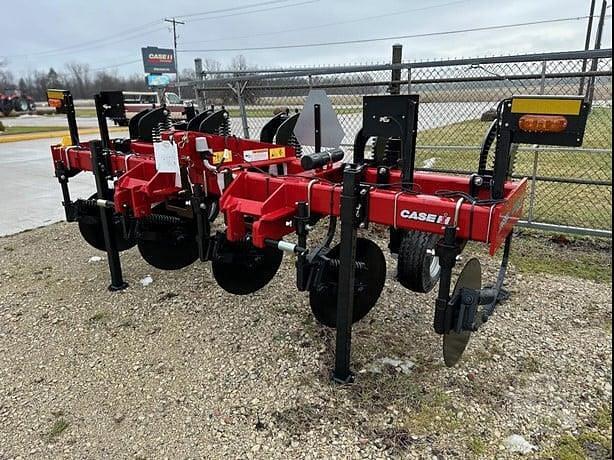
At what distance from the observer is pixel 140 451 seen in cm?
227

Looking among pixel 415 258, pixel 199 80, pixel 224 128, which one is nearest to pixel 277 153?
pixel 224 128

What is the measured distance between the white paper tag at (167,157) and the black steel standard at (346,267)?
47.3 inches

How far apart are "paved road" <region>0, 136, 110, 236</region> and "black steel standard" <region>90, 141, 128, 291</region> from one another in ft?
8.93

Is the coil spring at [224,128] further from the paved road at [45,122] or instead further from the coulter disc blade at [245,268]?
the paved road at [45,122]

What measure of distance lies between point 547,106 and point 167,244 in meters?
2.97

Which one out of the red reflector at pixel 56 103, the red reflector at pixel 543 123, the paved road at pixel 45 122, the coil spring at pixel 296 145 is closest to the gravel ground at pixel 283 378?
the coil spring at pixel 296 145

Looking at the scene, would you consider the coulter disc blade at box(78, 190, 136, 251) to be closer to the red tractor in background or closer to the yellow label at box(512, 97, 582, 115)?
the yellow label at box(512, 97, 582, 115)

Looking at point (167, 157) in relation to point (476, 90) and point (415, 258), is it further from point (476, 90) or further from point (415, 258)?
point (476, 90)

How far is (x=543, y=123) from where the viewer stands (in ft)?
6.67

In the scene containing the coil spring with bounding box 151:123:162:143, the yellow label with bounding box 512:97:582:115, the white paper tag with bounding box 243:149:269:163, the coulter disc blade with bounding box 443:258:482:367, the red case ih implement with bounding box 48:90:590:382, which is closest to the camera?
the yellow label with bounding box 512:97:582:115

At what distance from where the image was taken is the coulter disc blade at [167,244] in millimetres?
3766

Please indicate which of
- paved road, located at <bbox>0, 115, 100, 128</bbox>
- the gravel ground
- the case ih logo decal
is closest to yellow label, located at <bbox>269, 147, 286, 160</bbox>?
the gravel ground

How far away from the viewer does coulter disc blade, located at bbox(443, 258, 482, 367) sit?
8.11ft

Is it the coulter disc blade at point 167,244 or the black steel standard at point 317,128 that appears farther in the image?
the coulter disc blade at point 167,244
